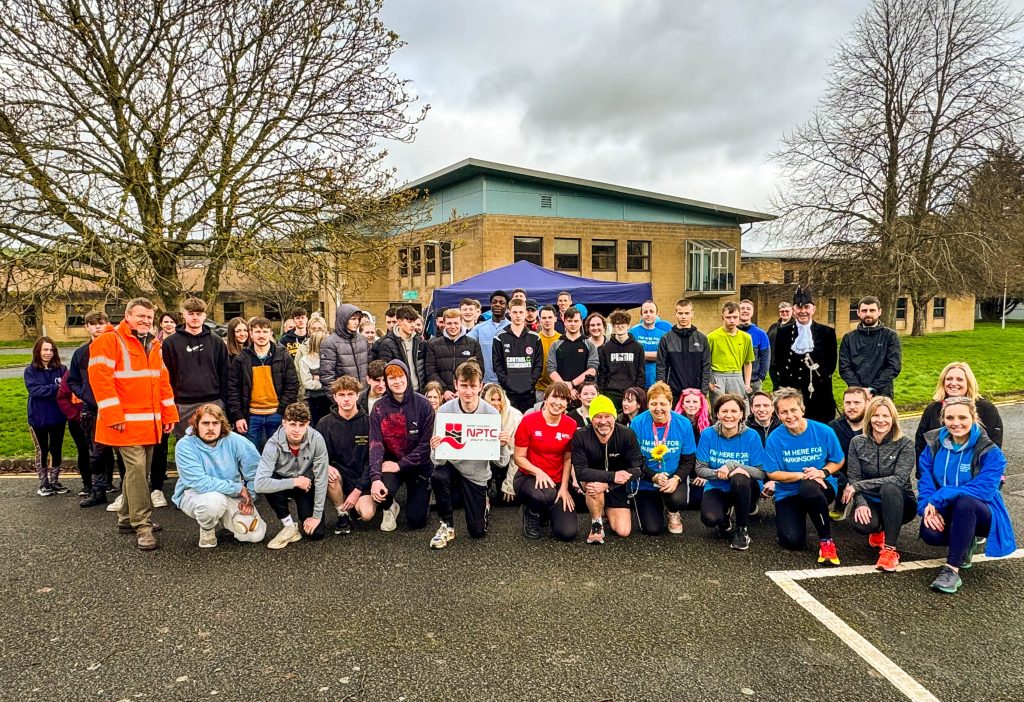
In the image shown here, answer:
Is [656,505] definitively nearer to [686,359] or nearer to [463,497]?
[463,497]

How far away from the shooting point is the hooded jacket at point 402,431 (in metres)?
5.89

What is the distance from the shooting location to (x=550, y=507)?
5.60 m

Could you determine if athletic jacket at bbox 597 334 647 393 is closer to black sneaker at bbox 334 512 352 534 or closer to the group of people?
the group of people

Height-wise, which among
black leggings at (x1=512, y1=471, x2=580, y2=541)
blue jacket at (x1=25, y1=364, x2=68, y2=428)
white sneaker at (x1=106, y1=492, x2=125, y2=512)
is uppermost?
blue jacket at (x1=25, y1=364, x2=68, y2=428)

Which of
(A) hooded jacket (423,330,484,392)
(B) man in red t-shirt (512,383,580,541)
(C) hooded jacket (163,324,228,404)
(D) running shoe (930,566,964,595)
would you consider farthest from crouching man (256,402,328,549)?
(D) running shoe (930,566,964,595)

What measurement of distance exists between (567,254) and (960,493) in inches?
1158

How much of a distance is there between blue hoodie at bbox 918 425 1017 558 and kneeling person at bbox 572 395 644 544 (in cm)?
225

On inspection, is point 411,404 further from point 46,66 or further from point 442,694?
point 46,66

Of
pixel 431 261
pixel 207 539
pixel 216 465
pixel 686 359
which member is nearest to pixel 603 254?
pixel 431 261

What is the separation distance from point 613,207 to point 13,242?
2865 centimetres

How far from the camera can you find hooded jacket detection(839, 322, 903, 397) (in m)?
6.89

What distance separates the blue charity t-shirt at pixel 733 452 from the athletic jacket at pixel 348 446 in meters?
3.24

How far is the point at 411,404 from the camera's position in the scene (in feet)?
19.7

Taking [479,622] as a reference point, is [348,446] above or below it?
above
